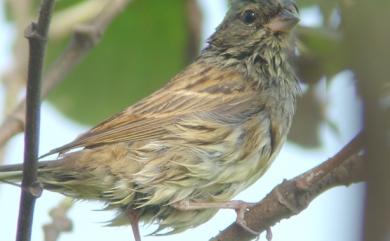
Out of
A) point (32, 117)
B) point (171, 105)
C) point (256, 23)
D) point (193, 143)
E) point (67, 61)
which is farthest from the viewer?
point (256, 23)

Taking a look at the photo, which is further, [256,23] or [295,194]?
[256,23]

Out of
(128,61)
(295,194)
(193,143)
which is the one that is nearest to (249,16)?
(128,61)

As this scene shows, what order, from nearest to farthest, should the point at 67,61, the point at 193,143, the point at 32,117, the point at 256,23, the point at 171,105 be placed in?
the point at 32,117 → the point at 67,61 → the point at 193,143 → the point at 171,105 → the point at 256,23

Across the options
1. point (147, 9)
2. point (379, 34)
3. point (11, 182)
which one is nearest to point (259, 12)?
point (147, 9)

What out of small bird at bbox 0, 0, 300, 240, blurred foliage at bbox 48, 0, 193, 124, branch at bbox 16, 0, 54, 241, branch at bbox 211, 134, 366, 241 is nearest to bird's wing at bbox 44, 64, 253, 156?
small bird at bbox 0, 0, 300, 240

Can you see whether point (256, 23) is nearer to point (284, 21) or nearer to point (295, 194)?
point (284, 21)

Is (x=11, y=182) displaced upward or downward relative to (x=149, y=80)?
downward

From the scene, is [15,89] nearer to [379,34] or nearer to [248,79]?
[248,79]

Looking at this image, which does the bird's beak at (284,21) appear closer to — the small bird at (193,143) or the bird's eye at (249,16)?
the small bird at (193,143)
